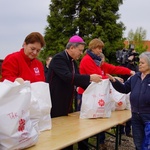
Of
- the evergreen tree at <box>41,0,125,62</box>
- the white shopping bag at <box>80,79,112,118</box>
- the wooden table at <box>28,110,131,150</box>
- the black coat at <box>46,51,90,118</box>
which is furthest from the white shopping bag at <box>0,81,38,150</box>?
the evergreen tree at <box>41,0,125,62</box>

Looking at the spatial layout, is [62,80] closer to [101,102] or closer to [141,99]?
[101,102]

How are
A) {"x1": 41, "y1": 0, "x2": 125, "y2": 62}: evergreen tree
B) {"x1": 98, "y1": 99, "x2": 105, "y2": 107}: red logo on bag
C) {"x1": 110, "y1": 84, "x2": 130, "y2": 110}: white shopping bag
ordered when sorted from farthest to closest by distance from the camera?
{"x1": 41, "y1": 0, "x2": 125, "y2": 62}: evergreen tree → {"x1": 110, "y1": 84, "x2": 130, "y2": 110}: white shopping bag → {"x1": 98, "y1": 99, "x2": 105, "y2": 107}: red logo on bag

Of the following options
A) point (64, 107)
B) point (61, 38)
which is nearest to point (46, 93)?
point (64, 107)

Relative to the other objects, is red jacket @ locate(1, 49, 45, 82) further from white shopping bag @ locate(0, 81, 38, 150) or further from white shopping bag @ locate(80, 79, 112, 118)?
white shopping bag @ locate(80, 79, 112, 118)

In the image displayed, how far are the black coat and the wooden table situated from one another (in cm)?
17

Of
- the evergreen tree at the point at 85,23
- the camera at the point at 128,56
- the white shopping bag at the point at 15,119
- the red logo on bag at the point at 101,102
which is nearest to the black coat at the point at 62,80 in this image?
the red logo on bag at the point at 101,102

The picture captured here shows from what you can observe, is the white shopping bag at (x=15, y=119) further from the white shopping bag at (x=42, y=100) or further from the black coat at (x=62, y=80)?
the black coat at (x=62, y=80)

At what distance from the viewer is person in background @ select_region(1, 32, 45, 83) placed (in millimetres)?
2717

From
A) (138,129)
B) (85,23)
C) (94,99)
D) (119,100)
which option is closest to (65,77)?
(94,99)

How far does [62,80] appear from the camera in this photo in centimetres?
342

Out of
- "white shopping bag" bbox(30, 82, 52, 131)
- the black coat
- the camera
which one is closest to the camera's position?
"white shopping bag" bbox(30, 82, 52, 131)

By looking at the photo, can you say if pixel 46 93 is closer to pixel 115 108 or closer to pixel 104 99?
pixel 104 99

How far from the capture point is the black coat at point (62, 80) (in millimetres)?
3332

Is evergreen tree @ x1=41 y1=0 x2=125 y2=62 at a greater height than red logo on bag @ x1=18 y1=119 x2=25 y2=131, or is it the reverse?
evergreen tree @ x1=41 y1=0 x2=125 y2=62
